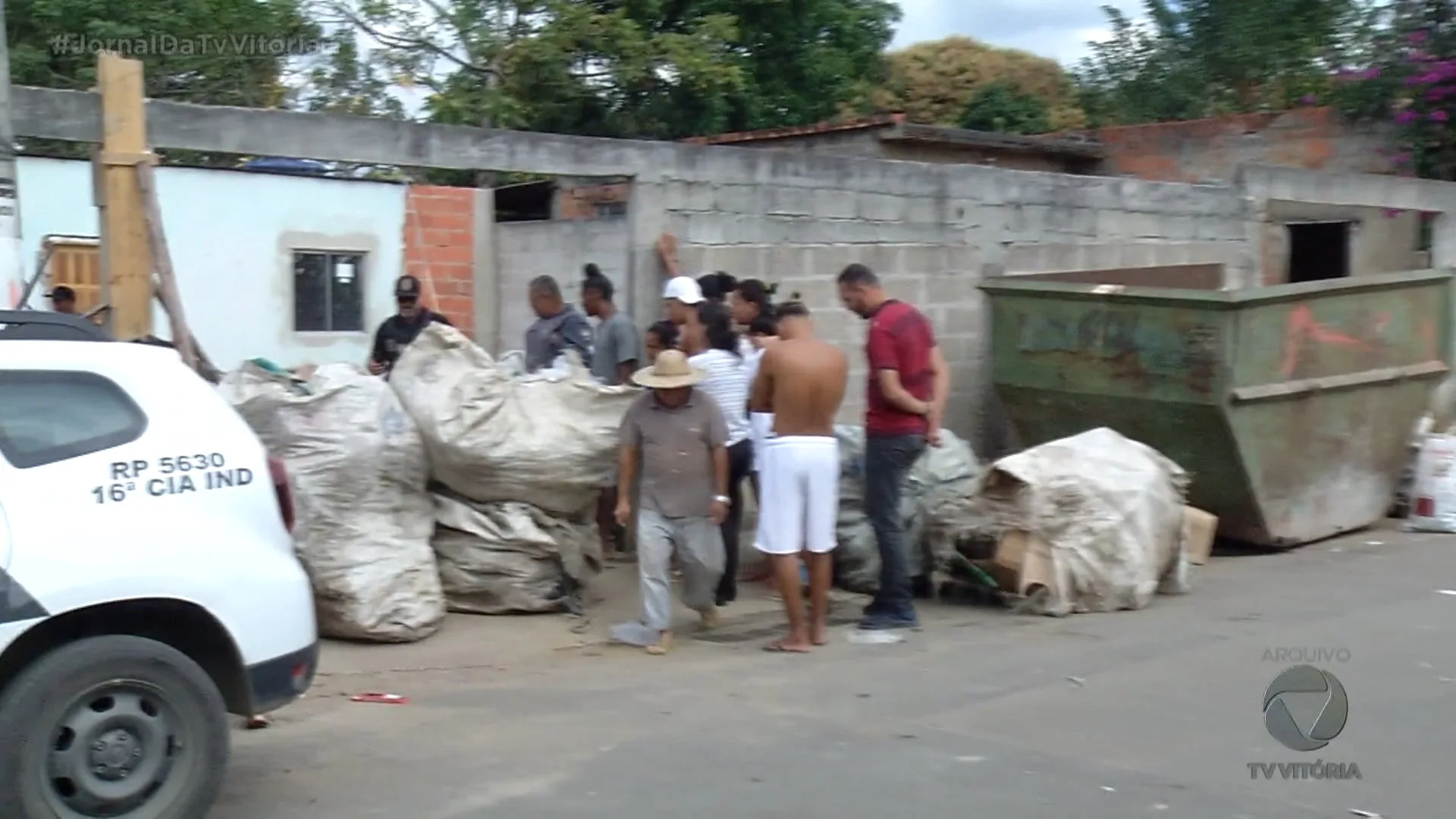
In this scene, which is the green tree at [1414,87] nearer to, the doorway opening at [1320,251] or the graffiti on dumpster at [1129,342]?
the doorway opening at [1320,251]

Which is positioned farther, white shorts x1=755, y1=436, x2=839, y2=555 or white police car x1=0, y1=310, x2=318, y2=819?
white shorts x1=755, y1=436, x2=839, y2=555

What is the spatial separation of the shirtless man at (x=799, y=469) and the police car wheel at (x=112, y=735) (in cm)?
315

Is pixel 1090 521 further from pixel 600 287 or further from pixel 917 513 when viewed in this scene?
pixel 600 287

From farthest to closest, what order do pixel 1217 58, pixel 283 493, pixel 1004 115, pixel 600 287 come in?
pixel 1004 115 < pixel 1217 58 < pixel 600 287 < pixel 283 493

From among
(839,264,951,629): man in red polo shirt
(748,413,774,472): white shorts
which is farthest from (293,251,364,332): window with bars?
(839,264,951,629): man in red polo shirt

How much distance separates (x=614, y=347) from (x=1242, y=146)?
12.1 metres

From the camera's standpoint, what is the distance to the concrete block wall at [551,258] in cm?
972

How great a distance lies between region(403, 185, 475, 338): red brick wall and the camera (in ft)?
38.9

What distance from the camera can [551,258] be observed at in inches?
421

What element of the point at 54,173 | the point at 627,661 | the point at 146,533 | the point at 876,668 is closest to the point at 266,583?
the point at 146,533

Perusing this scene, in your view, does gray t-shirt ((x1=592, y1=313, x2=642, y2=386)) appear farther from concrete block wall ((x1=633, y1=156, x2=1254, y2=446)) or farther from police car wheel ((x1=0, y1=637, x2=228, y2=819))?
police car wheel ((x1=0, y1=637, x2=228, y2=819))

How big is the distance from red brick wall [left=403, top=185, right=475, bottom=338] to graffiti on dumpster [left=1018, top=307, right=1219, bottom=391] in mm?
4446

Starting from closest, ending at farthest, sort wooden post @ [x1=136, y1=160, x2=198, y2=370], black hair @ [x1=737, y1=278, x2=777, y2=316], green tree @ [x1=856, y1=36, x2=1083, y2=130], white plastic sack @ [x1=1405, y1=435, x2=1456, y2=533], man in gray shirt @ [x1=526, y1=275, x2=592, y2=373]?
wooden post @ [x1=136, y1=160, x2=198, y2=370], black hair @ [x1=737, y1=278, x2=777, y2=316], man in gray shirt @ [x1=526, y1=275, x2=592, y2=373], white plastic sack @ [x1=1405, y1=435, x2=1456, y2=533], green tree @ [x1=856, y1=36, x2=1083, y2=130]

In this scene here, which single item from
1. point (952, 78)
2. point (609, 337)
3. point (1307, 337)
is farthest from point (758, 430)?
point (952, 78)
